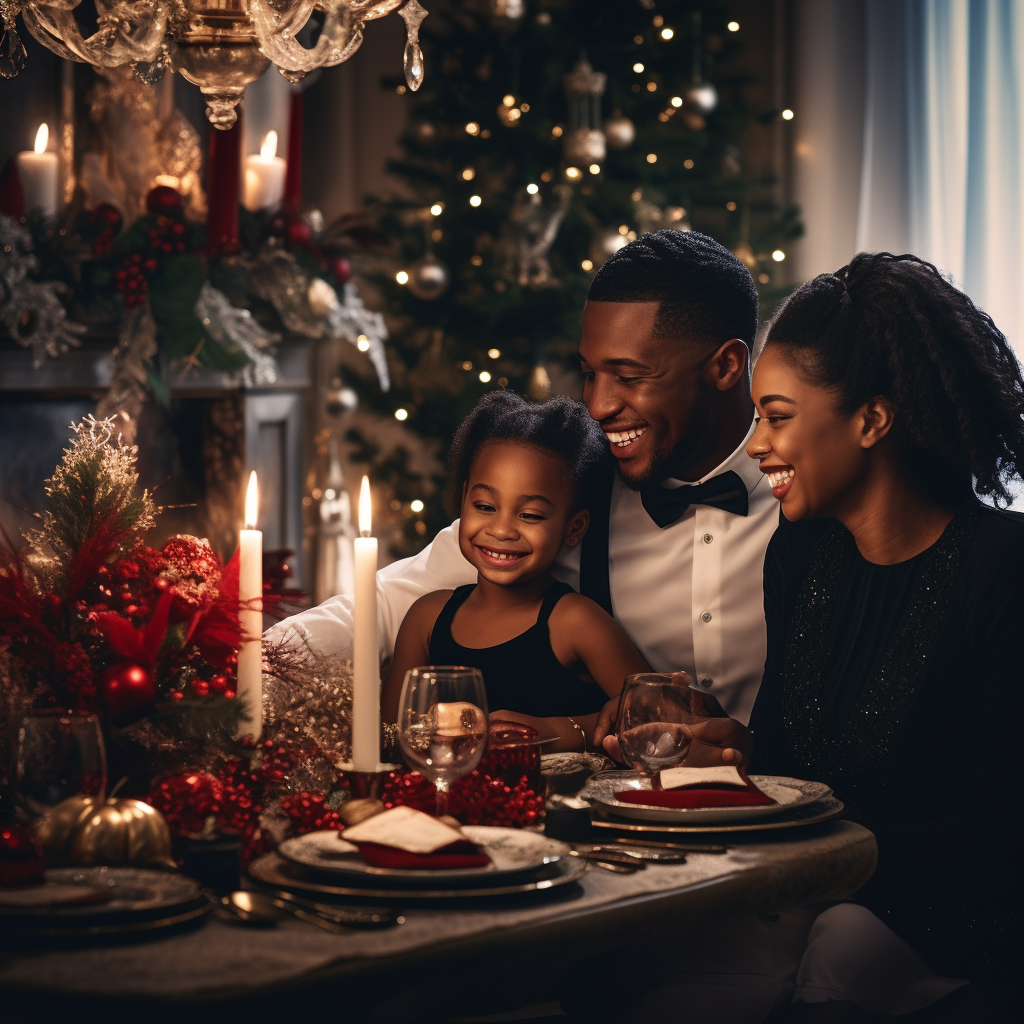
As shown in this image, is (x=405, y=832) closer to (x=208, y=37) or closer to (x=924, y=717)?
(x=924, y=717)

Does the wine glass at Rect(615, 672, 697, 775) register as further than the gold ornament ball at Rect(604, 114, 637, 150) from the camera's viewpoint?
No

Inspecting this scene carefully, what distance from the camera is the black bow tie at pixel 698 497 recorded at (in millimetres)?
2232

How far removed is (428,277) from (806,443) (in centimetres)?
298

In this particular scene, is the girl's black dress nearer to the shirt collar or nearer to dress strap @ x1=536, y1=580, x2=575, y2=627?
dress strap @ x1=536, y1=580, x2=575, y2=627

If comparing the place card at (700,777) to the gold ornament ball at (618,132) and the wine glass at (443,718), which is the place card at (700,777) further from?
the gold ornament ball at (618,132)

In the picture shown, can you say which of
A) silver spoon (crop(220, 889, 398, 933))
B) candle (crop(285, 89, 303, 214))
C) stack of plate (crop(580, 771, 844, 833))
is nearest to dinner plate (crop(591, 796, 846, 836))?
stack of plate (crop(580, 771, 844, 833))

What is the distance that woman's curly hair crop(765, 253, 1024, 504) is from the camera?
171 cm

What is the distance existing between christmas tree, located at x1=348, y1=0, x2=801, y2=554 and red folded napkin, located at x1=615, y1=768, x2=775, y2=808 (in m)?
3.25

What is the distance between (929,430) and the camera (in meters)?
1.71

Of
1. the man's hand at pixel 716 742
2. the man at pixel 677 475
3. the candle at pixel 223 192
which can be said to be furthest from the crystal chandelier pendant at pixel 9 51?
the candle at pixel 223 192

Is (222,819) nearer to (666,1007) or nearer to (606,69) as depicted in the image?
(666,1007)

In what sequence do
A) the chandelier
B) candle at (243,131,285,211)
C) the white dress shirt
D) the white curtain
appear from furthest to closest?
1. candle at (243,131,285,211)
2. the white curtain
3. the white dress shirt
4. the chandelier

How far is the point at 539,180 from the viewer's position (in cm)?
466

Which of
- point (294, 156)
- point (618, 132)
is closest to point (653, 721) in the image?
point (294, 156)
